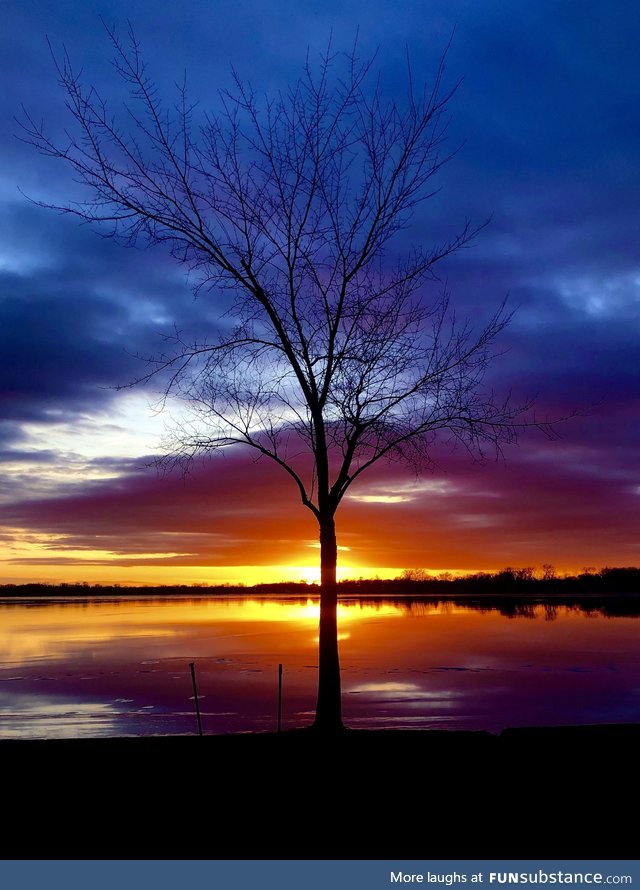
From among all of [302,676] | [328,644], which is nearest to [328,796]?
[328,644]

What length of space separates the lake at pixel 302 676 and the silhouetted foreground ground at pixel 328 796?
710 cm

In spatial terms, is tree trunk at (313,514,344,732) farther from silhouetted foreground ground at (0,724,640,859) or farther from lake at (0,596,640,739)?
lake at (0,596,640,739)

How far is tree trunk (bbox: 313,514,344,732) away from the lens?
13.7 m

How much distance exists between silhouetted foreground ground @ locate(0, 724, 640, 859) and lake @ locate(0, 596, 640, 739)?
7.10 metres

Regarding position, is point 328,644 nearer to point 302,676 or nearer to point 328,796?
point 328,796

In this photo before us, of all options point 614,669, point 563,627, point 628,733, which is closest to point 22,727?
point 628,733

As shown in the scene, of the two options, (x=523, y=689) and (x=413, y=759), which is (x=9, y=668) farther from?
(x=413, y=759)

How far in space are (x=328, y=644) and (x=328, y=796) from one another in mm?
3933

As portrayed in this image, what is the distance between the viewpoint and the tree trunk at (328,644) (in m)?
13.7

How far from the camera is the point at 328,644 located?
46.1 feet

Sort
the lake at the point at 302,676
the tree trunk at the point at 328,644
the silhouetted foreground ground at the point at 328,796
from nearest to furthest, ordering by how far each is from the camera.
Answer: the silhouetted foreground ground at the point at 328,796 → the tree trunk at the point at 328,644 → the lake at the point at 302,676

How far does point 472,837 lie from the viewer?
8.68 m

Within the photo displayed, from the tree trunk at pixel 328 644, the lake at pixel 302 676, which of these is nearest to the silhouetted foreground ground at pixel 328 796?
the tree trunk at pixel 328 644

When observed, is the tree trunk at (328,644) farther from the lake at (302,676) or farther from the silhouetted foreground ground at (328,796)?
the lake at (302,676)
